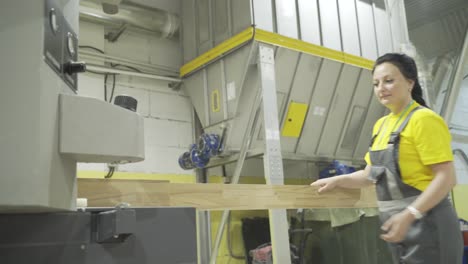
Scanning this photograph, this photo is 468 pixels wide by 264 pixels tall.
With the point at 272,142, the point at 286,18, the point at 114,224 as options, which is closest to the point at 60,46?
the point at 114,224

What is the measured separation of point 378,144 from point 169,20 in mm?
2335

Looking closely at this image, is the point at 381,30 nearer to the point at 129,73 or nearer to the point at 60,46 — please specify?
the point at 129,73

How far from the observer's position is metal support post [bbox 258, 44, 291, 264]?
2486mm

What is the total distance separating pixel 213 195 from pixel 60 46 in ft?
2.75

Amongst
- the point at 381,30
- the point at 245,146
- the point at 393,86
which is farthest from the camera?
the point at 381,30

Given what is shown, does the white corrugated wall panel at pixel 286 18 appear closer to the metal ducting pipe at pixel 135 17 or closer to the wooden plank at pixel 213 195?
the metal ducting pipe at pixel 135 17

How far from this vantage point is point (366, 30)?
3.72m

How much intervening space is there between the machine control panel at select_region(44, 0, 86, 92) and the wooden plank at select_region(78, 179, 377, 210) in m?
0.45

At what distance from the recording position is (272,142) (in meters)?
2.79

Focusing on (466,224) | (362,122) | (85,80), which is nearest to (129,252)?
(85,80)

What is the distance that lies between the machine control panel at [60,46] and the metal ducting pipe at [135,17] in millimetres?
2565

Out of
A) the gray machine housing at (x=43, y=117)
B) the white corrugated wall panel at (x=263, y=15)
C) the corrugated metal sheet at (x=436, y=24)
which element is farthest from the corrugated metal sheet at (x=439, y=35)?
the gray machine housing at (x=43, y=117)

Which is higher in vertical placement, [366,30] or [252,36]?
[366,30]

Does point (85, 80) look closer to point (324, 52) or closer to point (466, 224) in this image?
point (324, 52)
